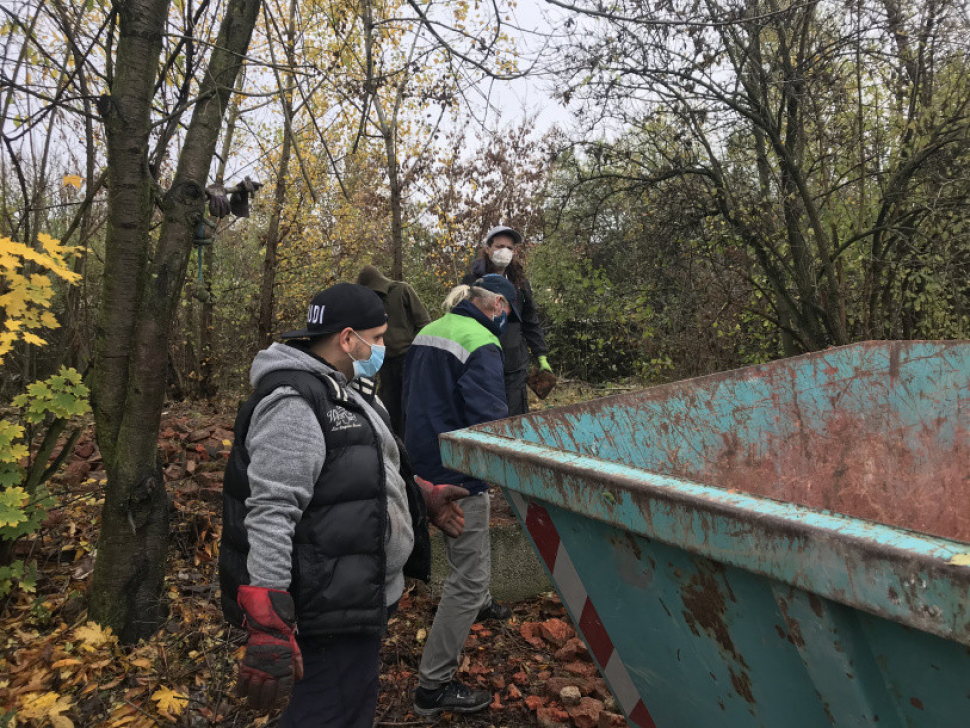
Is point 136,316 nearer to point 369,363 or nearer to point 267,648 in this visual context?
point 369,363

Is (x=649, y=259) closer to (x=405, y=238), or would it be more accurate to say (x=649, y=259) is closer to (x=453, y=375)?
(x=453, y=375)

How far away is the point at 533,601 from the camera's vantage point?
3.77m

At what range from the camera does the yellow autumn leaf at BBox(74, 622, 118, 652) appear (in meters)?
2.89

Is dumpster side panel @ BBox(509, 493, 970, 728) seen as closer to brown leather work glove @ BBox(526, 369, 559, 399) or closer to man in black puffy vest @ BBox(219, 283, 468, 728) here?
man in black puffy vest @ BBox(219, 283, 468, 728)

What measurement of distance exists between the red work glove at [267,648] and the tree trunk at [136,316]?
172 centimetres

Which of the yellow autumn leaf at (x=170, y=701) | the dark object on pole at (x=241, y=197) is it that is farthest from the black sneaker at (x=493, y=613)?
the dark object on pole at (x=241, y=197)

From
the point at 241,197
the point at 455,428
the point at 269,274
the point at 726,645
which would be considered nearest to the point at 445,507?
the point at 455,428

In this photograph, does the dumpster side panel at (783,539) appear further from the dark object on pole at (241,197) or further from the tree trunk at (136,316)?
the dark object on pole at (241,197)

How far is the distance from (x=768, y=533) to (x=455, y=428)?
187 centimetres

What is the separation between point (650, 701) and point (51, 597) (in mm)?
3083

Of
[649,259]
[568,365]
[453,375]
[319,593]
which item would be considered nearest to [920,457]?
[453,375]

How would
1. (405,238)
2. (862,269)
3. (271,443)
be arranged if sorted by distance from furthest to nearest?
(405,238) < (862,269) < (271,443)

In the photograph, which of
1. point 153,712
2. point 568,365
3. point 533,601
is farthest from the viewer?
point 568,365

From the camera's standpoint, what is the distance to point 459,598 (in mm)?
2770
